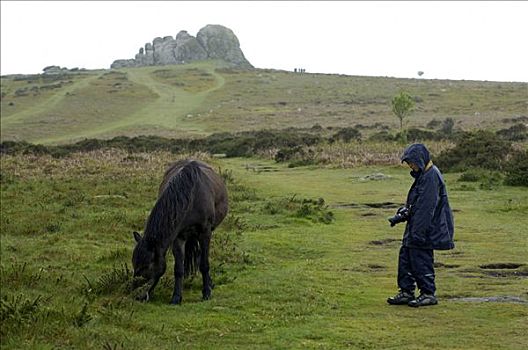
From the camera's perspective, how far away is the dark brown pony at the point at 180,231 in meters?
7.92

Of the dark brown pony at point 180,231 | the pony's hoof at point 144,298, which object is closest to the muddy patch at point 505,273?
the dark brown pony at point 180,231

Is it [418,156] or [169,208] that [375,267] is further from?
[169,208]

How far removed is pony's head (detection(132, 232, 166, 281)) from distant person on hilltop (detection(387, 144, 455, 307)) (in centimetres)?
281

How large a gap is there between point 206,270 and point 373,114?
2180 inches

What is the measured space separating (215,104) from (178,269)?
6897 centimetres

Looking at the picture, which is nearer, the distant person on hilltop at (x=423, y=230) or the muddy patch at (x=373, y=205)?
the distant person on hilltop at (x=423, y=230)

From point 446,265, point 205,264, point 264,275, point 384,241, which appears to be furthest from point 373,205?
point 205,264

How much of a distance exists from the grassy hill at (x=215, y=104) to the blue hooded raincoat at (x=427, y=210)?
36.6m

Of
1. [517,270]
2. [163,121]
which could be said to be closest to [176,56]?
[163,121]

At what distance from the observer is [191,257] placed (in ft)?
29.6

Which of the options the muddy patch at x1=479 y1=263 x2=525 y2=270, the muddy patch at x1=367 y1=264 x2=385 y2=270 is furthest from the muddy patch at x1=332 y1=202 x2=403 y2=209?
the muddy patch at x1=479 y1=263 x2=525 y2=270

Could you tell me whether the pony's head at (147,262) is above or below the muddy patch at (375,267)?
above

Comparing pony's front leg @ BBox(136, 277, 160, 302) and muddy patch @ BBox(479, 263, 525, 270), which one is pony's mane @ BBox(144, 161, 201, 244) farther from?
muddy patch @ BBox(479, 263, 525, 270)

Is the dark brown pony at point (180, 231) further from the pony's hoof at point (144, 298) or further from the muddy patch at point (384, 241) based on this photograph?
the muddy patch at point (384, 241)
